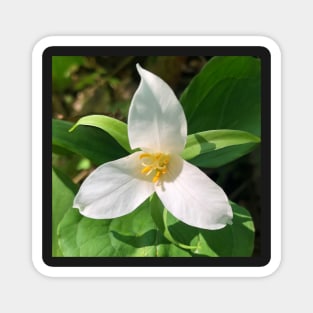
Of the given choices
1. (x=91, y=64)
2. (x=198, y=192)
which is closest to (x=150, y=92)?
(x=198, y=192)

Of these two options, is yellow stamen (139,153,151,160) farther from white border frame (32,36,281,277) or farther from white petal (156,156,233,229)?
white border frame (32,36,281,277)

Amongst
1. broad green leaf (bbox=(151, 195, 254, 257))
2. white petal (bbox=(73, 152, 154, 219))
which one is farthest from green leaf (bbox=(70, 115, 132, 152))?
broad green leaf (bbox=(151, 195, 254, 257))

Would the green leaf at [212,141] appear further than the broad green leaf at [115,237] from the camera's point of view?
No

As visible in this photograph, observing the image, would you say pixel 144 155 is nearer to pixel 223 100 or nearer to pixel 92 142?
pixel 92 142

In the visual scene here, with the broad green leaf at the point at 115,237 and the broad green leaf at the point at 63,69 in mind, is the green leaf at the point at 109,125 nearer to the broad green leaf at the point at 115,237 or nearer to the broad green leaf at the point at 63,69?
the broad green leaf at the point at 115,237
